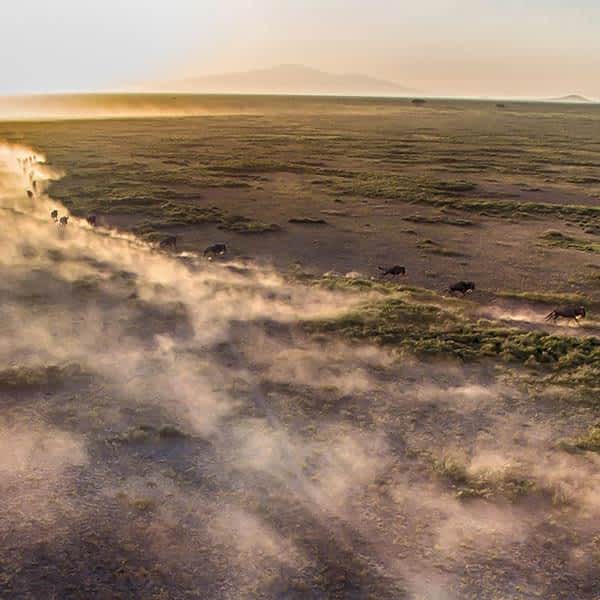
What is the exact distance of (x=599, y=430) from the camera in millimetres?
15094

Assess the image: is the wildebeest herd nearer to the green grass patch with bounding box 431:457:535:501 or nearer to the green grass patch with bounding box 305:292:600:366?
the green grass patch with bounding box 305:292:600:366

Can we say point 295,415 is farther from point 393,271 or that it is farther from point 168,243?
point 168,243

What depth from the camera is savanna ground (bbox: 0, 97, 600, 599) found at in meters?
10.8

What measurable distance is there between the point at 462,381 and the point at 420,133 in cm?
11350

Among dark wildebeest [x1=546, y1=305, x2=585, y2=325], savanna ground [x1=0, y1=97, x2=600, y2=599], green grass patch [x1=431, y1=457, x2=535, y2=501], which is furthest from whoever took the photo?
dark wildebeest [x1=546, y1=305, x2=585, y2=325]

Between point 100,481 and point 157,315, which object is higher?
point 157,315

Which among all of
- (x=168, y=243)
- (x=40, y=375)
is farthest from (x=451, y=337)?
(x=168, y=243)

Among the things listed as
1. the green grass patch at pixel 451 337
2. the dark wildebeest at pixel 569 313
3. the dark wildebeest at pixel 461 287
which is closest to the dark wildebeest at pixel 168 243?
the green grass patch at pixel 451 337

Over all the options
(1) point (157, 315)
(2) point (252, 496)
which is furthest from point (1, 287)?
(2) point (252, 496)

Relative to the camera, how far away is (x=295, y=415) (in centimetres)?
1583

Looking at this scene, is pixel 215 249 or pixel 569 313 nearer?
pixel 569 313

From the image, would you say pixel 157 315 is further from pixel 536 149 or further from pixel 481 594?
pixel 536 149

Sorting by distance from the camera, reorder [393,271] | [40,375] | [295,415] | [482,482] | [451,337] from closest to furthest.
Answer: [482,482] → [295,415] → [40,375] → [451,337] → [393,271]

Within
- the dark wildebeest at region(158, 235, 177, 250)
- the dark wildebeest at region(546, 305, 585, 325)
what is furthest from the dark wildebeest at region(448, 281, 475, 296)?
the dark wildebeest at region(158, 235, 177, 250)
